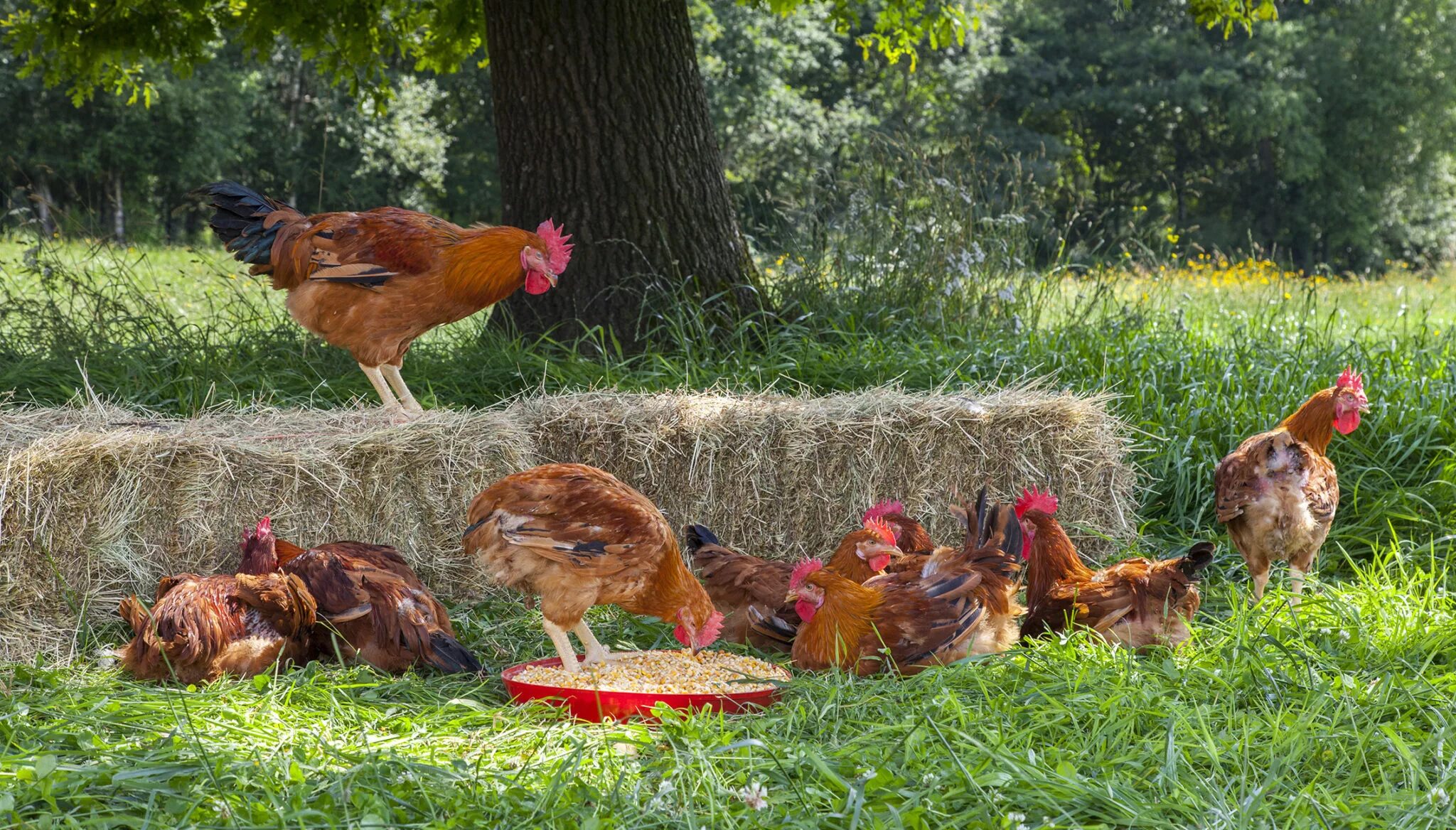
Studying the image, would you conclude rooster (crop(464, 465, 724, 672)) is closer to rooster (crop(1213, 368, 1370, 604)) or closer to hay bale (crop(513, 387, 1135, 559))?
hay bale (crop(513, 387, 1135, 559))

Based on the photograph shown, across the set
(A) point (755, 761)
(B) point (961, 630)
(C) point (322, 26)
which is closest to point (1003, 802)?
(A) point (755, 761)

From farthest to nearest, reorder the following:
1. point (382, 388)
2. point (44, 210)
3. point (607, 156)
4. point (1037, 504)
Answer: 1. point (44, 210)
2. point (607, 156)
3. point (382, 388)
4. point (1037, 504)

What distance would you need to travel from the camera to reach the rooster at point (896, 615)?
3.71 metres

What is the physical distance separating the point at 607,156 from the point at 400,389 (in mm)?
2522

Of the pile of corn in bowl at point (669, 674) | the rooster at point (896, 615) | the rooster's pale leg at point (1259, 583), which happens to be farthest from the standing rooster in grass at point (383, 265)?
the rooster's pale leg at point (1259, 583)

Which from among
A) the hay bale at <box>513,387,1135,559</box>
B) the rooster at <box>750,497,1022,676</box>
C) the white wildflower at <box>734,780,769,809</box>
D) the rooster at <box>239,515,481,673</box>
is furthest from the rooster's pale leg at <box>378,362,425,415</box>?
the white wildflower at <box>734,780,769,809</box>

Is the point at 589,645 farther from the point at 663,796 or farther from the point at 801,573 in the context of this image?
the point at 663,796

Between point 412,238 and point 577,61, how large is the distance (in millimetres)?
2649

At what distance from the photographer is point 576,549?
11.5 ft

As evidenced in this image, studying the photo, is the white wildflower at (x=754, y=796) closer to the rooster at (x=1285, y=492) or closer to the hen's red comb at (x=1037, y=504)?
the hen's red comb at (x=1037, y=504)

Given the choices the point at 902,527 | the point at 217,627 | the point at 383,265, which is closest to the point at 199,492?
the point at 217,627

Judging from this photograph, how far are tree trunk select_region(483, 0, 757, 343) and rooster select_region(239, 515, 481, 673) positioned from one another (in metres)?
3.01

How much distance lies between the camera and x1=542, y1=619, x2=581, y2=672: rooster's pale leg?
3594 millimetres

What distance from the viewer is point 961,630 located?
3699mm
